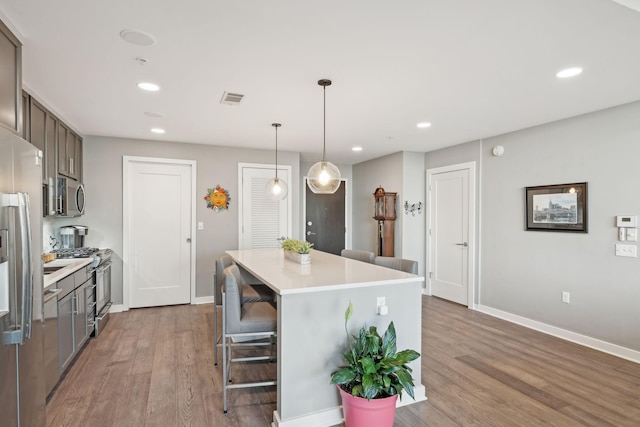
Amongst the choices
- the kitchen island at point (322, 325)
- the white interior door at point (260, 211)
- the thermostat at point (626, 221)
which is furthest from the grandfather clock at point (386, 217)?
the kitchen island at point (322, 325)

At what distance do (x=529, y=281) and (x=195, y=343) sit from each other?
3.81 meters

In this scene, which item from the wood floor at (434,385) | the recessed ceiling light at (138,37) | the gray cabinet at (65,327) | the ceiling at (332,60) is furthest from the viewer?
the gray cabinet at (65,327)

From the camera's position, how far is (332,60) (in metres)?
2.42

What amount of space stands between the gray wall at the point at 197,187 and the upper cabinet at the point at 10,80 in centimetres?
286

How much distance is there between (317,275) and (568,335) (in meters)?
3.03

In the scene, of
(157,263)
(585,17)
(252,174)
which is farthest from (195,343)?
(585,17)

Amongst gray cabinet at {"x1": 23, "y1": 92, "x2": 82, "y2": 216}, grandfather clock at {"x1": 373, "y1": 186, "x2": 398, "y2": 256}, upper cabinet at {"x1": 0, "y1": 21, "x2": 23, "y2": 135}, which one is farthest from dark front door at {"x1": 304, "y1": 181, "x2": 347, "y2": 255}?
upper cabinet at {"x1": 0, "y1": 21, "x2": 23, "y2": 135}

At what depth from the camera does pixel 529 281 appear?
4.17 m

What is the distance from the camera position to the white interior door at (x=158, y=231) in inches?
192

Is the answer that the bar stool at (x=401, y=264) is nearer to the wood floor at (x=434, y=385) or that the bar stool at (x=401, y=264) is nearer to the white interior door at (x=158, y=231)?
the wood floor at (x=434, y=385)

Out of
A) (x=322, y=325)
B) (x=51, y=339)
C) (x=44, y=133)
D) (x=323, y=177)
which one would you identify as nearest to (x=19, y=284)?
(x=51, y=339)

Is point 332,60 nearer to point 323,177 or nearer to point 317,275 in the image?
point 323,177

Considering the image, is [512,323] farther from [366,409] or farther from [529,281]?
[366,409]

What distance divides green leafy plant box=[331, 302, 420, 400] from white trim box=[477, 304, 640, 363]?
8.47 ft
